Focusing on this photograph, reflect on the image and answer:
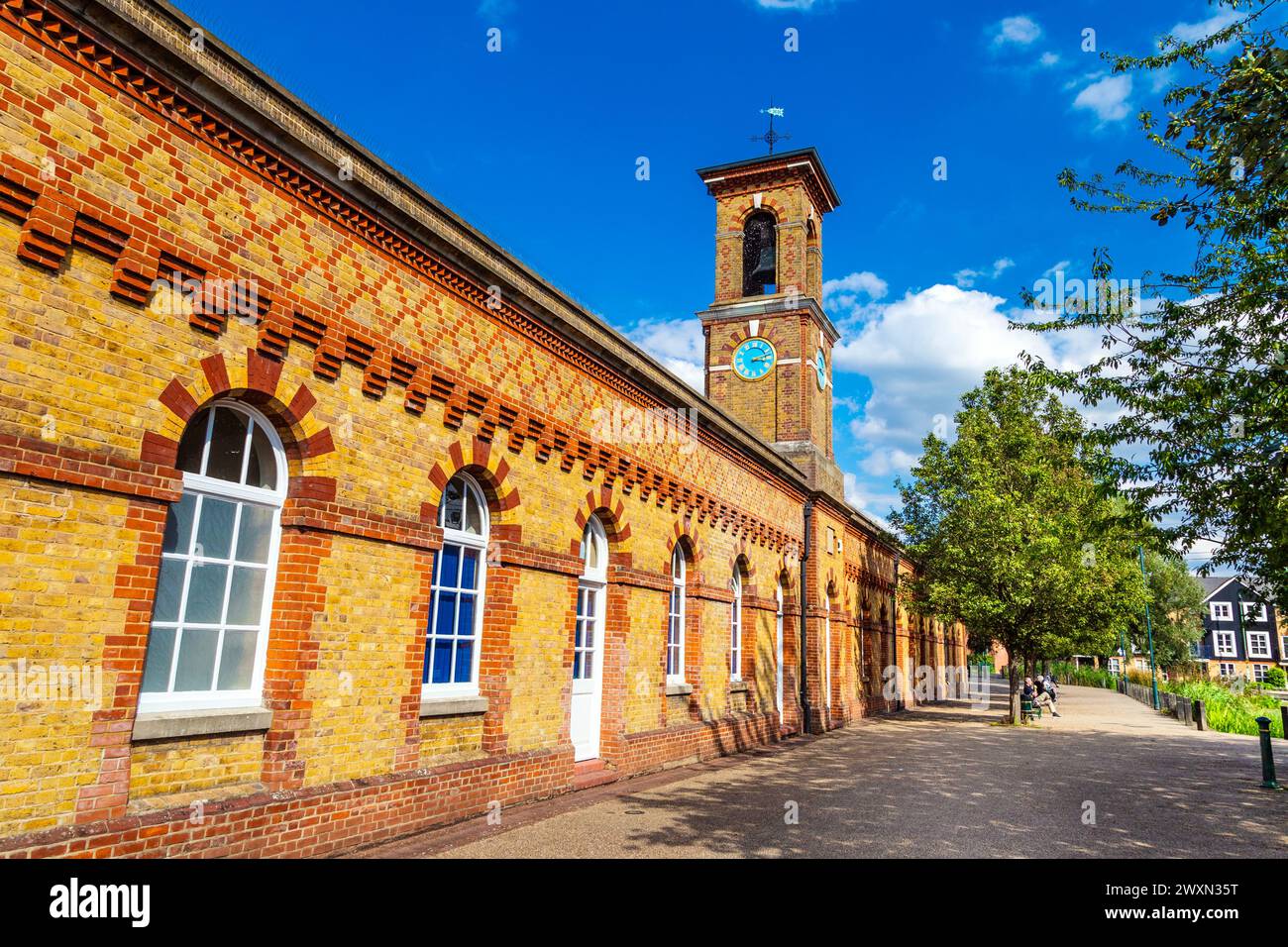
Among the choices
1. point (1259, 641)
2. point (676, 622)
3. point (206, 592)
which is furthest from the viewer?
point (1259, 641)

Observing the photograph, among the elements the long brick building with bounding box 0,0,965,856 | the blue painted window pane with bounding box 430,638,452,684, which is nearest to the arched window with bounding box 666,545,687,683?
the long brick building with bounding box 0,0,965,856

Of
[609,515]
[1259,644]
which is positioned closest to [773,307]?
[609,515]

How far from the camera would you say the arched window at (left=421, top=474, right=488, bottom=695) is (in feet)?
26.6

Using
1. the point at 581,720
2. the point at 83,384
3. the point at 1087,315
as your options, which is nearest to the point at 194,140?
the point at 83,384

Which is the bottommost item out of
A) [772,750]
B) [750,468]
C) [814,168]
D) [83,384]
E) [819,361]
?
[772,750]

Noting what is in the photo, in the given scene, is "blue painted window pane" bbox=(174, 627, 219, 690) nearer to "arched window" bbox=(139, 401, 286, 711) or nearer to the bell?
"arched window" bbox=(139, 401, 286, 711)

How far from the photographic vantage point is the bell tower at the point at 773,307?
21438 millimetres

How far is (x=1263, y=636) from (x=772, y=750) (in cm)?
7545

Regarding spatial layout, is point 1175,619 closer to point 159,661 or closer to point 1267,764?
point 1267,764

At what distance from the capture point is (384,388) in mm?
7359

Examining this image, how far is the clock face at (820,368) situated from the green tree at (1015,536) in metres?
4.30

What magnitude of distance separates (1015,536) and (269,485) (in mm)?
19549

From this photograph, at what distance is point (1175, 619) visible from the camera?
51.3 meters

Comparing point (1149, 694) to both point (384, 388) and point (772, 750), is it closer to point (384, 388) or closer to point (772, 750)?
point (772, 750)
